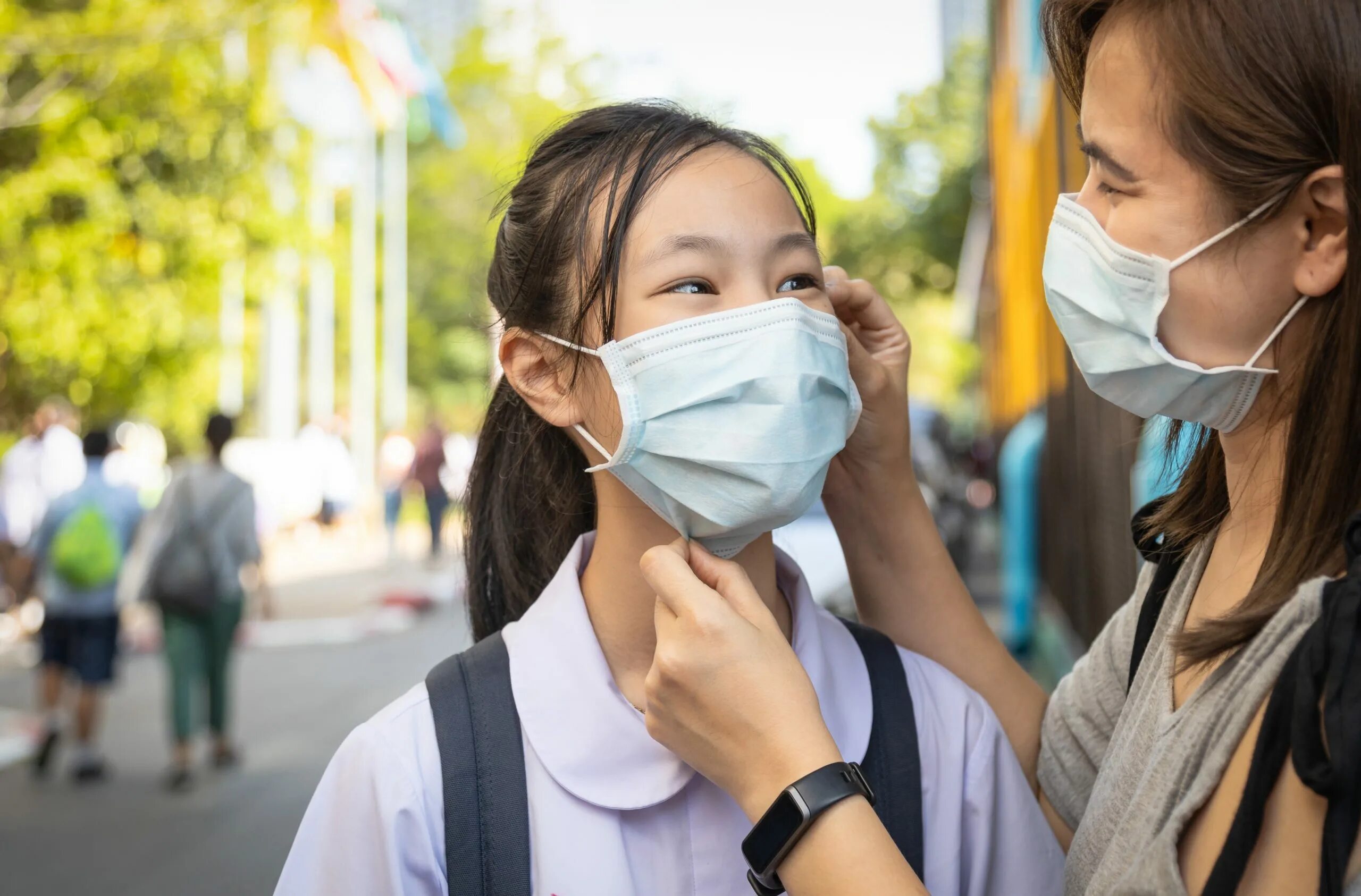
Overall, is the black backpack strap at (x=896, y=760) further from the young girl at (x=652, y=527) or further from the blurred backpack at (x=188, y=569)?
the blurred backpack at (x=188, y=569)

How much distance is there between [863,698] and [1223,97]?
840 mm

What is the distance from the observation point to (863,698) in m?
1.70

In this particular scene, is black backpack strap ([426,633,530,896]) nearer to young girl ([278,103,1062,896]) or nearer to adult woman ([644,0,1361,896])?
young girl ([278,103,1062,896])

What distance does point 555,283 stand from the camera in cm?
177

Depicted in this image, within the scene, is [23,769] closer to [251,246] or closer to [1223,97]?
[251,246]

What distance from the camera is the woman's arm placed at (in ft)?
6.27

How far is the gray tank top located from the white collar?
12.2 inches

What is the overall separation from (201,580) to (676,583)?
18.4 feet

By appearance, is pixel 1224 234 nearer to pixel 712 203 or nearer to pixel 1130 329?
pixel 1130 329

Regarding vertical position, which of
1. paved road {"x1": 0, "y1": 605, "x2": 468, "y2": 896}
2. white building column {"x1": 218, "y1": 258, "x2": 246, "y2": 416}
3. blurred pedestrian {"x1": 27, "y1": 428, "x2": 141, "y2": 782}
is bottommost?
paved road {"x1": 0, "y1": 605, "x2": 468, "y2": 896}

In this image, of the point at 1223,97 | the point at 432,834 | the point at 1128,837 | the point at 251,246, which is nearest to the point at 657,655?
the point at 432,834

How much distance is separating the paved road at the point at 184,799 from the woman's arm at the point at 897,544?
2099 mm

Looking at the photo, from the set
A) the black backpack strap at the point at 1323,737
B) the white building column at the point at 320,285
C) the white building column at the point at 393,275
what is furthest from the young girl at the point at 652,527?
the white building column at the point at 393,275

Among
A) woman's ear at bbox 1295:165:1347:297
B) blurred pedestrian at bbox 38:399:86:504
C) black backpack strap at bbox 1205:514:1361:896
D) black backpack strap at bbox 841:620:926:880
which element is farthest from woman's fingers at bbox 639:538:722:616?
blurred pedestrian at bbox 38:399:86:504
